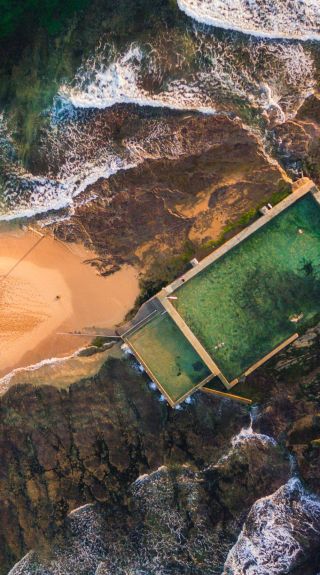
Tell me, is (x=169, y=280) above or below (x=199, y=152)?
below

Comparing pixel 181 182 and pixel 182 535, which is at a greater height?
pixel 181 182

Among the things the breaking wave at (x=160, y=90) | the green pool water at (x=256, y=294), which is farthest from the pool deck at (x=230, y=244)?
the breaking wave at (x=160, y=90)

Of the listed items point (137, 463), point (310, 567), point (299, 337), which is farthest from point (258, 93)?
point (310, 567)

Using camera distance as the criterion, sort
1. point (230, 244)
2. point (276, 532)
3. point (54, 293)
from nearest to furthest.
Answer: point (230, 244) < point (276, 532) < point (54, 293)

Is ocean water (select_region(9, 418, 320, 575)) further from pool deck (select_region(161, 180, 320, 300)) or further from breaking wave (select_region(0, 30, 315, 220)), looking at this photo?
breaking wave (select_region(0, 30, 315, 220))

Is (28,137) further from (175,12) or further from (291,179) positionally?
(291,179)

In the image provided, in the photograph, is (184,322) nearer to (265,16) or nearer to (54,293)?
(54,293)

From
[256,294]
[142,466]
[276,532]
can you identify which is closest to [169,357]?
[256,294]
